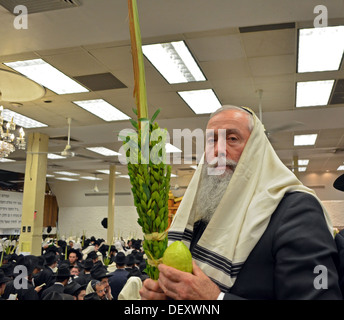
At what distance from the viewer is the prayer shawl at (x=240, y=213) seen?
3.44 ft

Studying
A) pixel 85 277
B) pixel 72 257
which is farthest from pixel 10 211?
pixel 85 277

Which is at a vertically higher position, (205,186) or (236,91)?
(236,91)

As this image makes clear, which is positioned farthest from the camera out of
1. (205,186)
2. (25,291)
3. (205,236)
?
(25,291)

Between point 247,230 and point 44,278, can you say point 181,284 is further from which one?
point 44,278

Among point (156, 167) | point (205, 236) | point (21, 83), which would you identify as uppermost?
point (21, 83)

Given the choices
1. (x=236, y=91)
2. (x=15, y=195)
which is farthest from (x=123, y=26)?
(x=15, y=195)

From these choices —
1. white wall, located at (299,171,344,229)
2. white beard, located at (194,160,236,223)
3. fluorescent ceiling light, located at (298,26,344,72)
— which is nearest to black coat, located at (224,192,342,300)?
white beard, located at (194,160,236,223)

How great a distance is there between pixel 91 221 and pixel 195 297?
22736 millimetres

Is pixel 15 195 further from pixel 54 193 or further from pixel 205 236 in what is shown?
pixel 205 236

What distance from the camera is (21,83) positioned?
17.8ft

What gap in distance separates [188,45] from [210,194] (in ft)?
12.2

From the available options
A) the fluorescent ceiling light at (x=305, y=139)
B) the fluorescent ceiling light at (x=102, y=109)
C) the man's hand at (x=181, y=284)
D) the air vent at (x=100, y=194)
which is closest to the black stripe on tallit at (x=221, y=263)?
the man's hand at (x=181, y=284)

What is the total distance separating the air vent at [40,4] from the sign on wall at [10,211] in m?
16.4

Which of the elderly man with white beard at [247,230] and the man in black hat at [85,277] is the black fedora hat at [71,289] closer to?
the man in black hat at [85,277]
